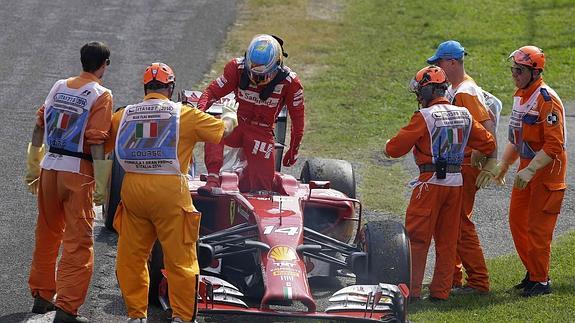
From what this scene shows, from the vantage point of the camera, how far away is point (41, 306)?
30.8 feet

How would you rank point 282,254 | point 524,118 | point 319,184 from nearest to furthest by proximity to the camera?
point 282,254
point 524,118
point 319,184

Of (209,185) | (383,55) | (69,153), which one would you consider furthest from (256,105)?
(383,55)

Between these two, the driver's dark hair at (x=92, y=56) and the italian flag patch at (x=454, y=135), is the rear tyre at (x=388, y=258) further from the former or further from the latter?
the driver's dark hair at (x=92, y=56)

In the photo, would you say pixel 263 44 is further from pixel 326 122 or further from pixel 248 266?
pixel 326 122

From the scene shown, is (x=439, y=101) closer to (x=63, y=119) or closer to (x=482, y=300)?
(x=482, y=300)

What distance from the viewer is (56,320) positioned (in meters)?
9.00

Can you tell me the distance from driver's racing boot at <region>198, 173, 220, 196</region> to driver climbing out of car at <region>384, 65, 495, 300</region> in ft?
5.35

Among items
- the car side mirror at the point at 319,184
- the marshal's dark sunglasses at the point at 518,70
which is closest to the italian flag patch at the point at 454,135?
the marshal's dark sunglasses at the point at 518,70

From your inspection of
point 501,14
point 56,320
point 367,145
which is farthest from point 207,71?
point 56,320

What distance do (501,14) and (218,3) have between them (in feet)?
19.6

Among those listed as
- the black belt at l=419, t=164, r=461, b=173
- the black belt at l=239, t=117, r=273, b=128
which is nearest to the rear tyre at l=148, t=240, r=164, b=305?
the black belt at l=239, t=117, r=273, b=128

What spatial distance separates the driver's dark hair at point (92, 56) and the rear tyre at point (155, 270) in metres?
1.53

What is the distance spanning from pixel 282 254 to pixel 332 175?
2.89 metres

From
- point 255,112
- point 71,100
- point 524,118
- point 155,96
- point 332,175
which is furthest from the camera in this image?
point 332,175
